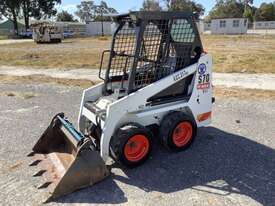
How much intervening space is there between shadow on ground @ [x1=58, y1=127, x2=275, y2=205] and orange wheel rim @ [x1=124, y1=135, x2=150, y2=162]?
0.17 meters

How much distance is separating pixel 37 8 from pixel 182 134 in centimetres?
6078

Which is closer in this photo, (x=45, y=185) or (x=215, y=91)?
(x=45, y=185)

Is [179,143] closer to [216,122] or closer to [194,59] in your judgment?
[194,59]

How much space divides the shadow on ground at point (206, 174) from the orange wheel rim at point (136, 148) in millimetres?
167

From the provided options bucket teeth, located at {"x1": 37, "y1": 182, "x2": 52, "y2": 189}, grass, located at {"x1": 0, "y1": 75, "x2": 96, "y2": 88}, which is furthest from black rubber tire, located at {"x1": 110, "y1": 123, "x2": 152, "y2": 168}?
grass, located at {"x1": 0, "y1": 75, "x2": 96, "y2": 88}

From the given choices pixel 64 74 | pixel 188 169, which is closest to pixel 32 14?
pixel 64 74

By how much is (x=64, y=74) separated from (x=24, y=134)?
291 inches

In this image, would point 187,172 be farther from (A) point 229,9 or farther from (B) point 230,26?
(A) point 229,9

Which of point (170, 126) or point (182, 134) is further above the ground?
point (170, 126)

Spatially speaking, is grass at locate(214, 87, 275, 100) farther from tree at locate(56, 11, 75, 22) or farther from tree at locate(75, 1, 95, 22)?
tree at locate(75, 1, 95, 22)

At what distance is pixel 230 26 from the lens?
52.0 metres

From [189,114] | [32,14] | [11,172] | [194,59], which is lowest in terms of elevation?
[11,172]

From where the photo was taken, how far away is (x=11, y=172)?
4.39m

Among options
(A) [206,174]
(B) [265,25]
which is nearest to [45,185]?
(A) [206,174]
